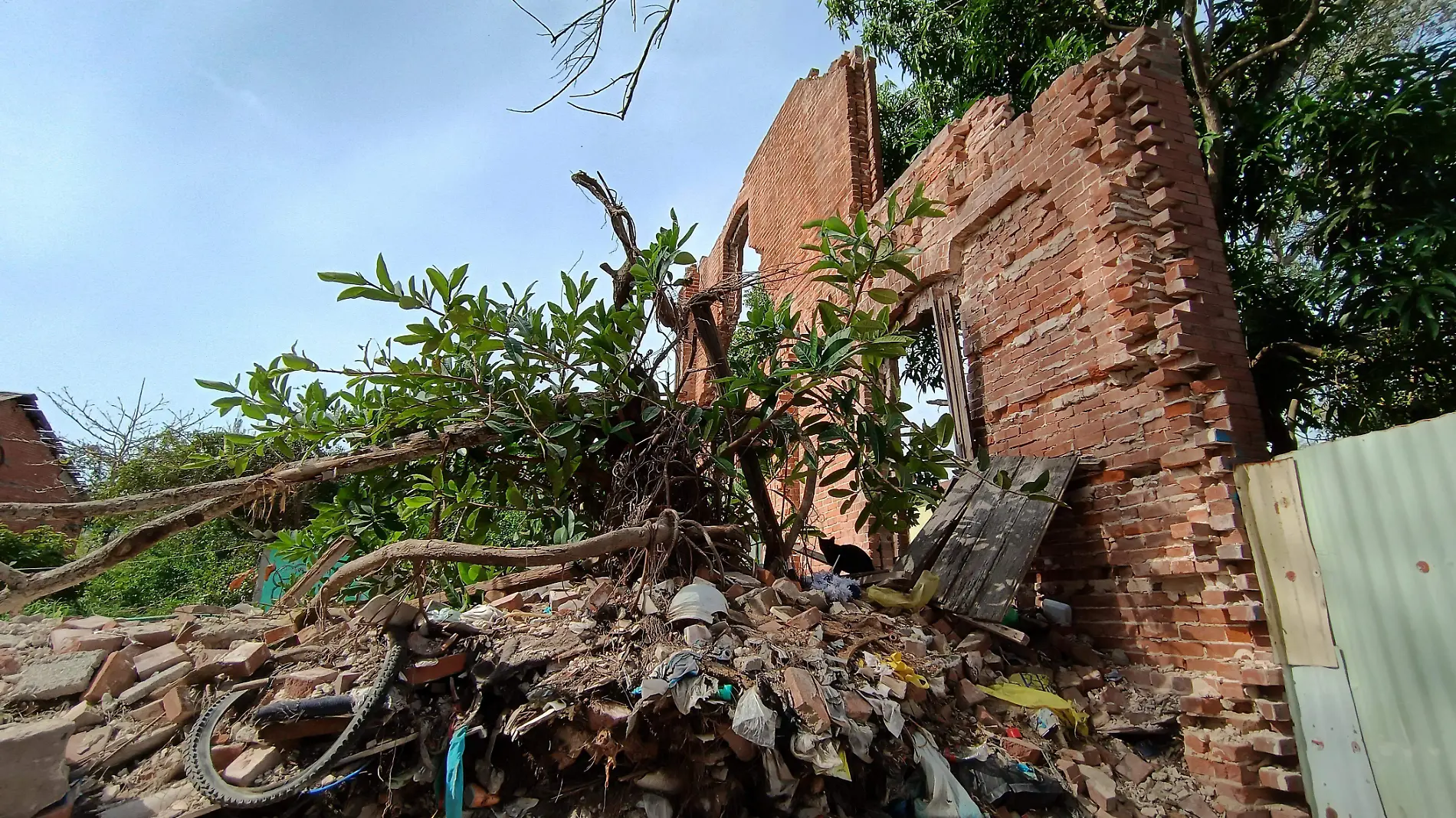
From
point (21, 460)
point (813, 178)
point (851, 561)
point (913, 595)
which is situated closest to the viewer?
point (913, 595)

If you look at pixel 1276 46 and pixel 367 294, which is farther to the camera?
pixel 1276 46

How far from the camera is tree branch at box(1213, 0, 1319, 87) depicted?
16.0ft

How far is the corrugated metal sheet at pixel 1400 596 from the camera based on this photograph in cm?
234

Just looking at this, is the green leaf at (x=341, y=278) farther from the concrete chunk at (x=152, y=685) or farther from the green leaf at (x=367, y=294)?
the concrete chunk at (x=152, y=685)

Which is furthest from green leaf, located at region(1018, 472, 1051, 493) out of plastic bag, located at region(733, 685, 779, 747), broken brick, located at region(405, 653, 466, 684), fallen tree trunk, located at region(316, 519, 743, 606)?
broken brick, located at region(405, 653, 466, 684)

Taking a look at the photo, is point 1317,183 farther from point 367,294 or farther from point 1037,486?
point 367,294

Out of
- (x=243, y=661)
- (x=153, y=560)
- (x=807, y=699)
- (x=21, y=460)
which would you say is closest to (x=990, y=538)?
(x=807, y=699)

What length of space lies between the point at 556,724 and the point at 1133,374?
318 centimetres

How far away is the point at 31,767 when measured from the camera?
2.02 metres

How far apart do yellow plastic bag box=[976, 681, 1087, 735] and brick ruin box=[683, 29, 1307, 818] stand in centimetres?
43

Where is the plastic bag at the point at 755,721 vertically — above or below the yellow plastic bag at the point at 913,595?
below

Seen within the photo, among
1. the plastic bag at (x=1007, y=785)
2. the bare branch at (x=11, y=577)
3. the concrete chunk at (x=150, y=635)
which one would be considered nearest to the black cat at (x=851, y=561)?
the plastic bag at (x=1007, y=785)

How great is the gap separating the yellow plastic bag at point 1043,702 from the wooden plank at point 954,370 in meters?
1.92

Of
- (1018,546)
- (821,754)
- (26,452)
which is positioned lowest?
(821,754)
